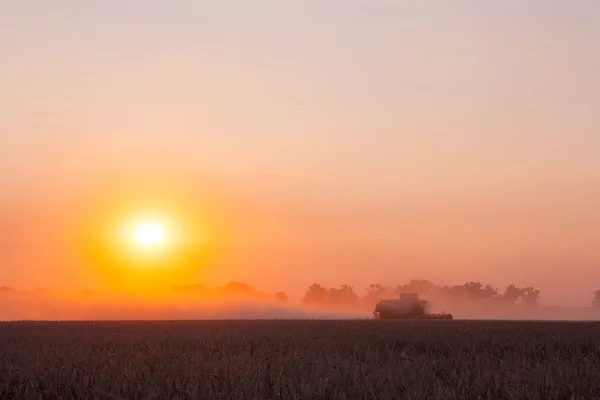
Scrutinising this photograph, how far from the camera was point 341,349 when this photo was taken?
47.8ft

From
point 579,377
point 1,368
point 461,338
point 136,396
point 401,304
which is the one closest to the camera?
point 136,396

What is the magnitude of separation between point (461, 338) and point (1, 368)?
430 inches

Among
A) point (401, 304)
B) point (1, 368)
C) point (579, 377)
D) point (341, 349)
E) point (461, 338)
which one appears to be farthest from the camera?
point (401, 304)

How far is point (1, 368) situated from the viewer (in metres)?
11.0

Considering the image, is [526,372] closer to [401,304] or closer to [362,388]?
[362,388]

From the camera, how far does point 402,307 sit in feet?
265

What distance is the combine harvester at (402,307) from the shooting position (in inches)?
3120

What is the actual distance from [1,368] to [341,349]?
250 inches

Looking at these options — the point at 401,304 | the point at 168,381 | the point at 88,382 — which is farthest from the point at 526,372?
the point at 401,304

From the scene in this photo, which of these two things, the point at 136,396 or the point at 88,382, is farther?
the point at 88,382

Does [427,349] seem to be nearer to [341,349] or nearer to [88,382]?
[341,349]

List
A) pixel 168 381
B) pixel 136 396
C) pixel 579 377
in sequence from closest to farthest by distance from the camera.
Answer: pixel 136 396
pixel 168 381
pixel 579 377

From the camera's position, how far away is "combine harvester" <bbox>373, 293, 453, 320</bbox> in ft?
260

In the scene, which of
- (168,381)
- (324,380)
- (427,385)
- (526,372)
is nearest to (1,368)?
(168,381)
